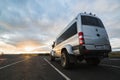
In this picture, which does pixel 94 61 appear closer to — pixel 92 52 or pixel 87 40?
pixel 92 52

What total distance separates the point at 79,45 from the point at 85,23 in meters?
1.35

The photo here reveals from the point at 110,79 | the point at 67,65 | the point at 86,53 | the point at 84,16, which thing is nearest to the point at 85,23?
the point at 84,16

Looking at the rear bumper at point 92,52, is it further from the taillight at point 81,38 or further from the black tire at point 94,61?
the black tire at point 94,61

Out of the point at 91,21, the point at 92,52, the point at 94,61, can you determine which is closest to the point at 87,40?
the point at 92,52

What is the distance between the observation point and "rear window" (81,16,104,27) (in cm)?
891

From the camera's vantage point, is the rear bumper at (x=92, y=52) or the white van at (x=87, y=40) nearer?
the rear bumper at (x=92, y=52)

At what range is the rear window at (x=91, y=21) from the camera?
29.2 ft

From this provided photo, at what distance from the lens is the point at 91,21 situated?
9195 mm

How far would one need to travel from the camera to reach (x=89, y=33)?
335 inches

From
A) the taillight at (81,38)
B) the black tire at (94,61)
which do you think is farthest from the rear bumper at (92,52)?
the black tire at (94,61)

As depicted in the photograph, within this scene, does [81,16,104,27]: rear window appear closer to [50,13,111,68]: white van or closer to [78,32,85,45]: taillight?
[50,13,111,68]: white van

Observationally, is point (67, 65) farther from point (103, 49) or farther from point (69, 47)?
point (103, 49)

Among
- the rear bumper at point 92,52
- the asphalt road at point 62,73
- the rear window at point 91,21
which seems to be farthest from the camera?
the rear window at point 91,21

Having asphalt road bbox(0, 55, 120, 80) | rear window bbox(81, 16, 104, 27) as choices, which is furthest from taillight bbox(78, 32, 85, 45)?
asphalt road bbox(0, 55, 120, 80)
